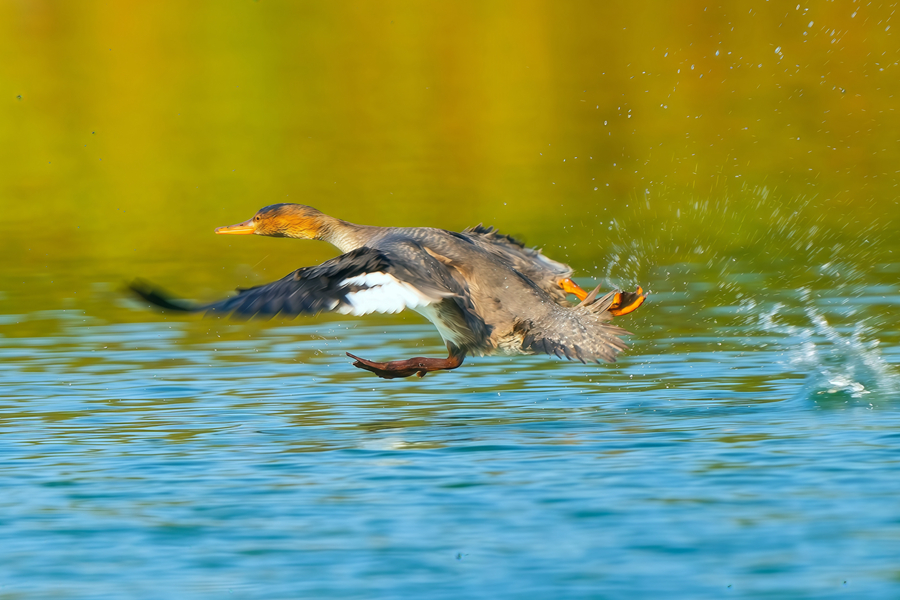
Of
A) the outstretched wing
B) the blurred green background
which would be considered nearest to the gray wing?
the outstretched wing

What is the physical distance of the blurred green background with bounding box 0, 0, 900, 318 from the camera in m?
16.3

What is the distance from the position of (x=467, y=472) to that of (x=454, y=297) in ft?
5.00

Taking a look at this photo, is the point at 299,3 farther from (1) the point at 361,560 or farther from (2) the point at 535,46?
(1) the point at 361,560

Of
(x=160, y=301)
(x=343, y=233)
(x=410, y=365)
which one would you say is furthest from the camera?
(x=343, y=233)

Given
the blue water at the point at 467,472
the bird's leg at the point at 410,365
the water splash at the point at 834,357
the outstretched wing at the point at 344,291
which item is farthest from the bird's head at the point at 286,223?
the water splash at the point at 834,357

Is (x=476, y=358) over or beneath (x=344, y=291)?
beneath

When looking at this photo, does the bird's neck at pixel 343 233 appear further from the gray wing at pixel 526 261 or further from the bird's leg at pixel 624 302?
the bird's leg at pixel 624 302

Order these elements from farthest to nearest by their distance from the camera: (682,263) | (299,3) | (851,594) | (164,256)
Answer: (299,3), (164,256), (682,263), (851,594)

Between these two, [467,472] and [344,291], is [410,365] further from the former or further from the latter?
[467,472]

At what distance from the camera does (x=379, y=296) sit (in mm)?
7703

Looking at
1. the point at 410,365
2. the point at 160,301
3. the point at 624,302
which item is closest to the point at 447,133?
the point at 624,302

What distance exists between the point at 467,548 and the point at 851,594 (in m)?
1.58

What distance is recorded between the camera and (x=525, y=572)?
5.42m

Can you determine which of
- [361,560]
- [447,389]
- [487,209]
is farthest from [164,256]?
[361,560]
